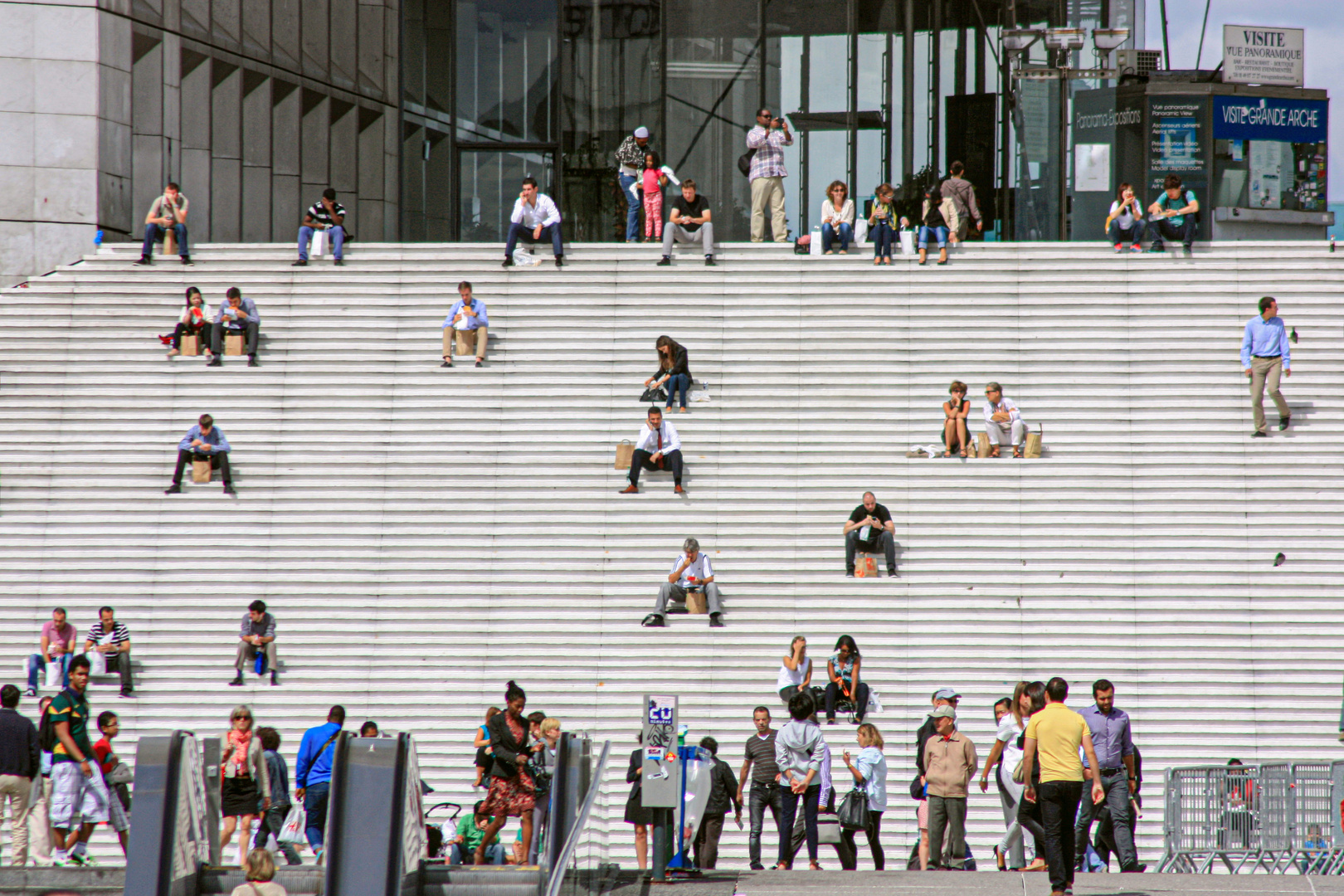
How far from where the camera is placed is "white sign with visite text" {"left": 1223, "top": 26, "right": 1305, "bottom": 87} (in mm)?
29672

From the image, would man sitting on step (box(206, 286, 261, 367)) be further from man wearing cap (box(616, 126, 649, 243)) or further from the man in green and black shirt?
the man in green and black shirt

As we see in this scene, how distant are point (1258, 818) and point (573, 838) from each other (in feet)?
18.1

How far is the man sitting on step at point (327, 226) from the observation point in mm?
22828

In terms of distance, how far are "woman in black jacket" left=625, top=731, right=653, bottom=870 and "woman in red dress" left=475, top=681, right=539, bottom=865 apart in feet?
3.11

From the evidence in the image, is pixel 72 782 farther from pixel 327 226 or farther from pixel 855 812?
pixel 327 226

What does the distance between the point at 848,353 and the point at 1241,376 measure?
500cm

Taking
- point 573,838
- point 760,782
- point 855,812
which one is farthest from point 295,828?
point 855,812

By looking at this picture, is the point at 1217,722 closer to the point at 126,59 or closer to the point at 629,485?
the point at 629,485

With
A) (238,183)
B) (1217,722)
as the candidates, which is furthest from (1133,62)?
(1217,722)

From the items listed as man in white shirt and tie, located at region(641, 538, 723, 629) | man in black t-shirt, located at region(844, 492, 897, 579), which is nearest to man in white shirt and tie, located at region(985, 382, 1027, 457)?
man in black t-shirt, located at region(844, 492, 897, 579)

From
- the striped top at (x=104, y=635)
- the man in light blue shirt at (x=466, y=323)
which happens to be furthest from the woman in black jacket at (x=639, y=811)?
the man in light blue shirt at (x=466, y=323)

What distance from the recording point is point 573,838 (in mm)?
9125

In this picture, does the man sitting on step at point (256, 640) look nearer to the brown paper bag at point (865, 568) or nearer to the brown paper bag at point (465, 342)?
the brown paper bag at point (465, 342)

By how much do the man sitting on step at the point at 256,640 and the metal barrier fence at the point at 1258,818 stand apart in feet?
30.3
